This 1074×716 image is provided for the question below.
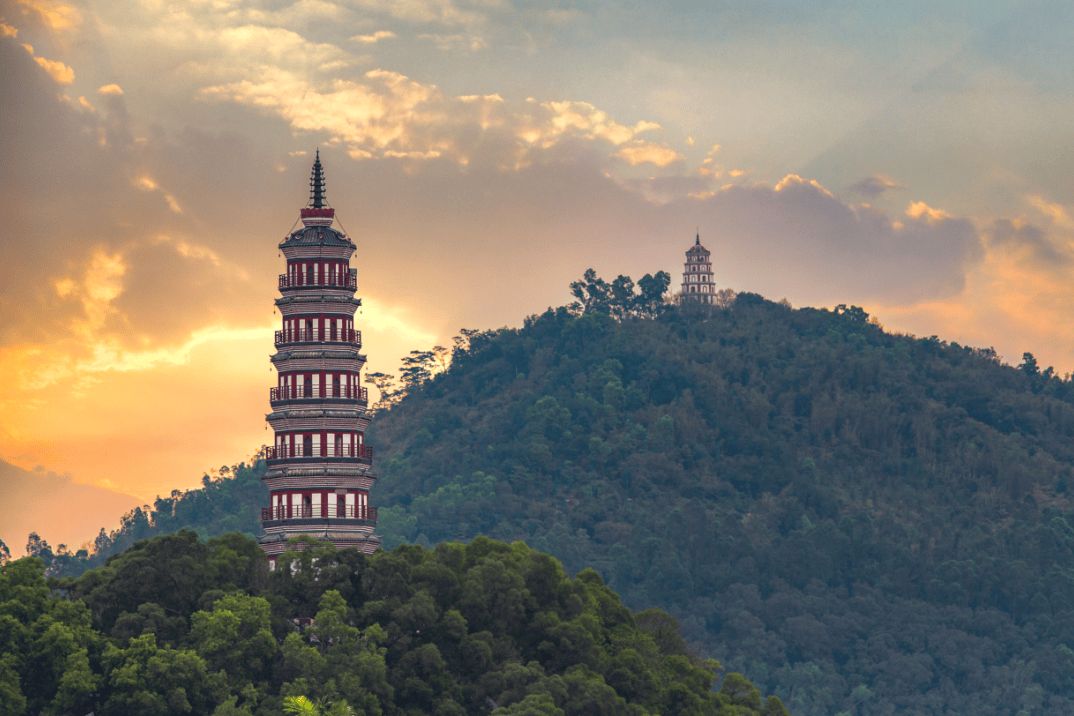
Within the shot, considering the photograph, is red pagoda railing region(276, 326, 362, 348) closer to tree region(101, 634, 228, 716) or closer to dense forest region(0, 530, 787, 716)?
dense forest region(0, 530, 787, 716)

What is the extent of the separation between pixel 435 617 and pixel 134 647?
52.7ft

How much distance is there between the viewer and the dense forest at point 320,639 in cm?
9306

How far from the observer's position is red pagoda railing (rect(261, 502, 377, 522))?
115 metres

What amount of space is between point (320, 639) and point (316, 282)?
89.5 feet

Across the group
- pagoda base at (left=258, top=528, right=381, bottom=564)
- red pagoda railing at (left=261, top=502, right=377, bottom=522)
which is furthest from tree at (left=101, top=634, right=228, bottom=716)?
red pagoda railing at (left=261, top=502, right=377, bottom=522)

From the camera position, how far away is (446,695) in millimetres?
98562

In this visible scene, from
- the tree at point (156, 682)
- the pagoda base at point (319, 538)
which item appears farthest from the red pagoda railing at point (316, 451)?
the tree at point (156, 682)

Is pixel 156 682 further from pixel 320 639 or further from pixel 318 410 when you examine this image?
pixel 318 410

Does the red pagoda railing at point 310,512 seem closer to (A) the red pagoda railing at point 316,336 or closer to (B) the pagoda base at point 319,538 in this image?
(B) the pagoda base at point 319,538

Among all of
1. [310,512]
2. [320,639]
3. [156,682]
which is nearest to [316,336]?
[310,512]

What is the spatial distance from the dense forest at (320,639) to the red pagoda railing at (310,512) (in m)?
9.73

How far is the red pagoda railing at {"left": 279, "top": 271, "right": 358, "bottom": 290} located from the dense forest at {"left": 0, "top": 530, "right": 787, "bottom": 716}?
64.0 feet

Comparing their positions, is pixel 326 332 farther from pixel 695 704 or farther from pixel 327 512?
pixel 695 704

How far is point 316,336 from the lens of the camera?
117 meters
